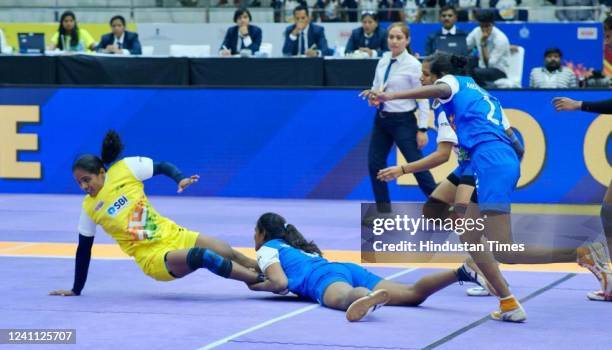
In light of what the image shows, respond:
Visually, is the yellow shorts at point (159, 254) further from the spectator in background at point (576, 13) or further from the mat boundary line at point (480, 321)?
the spectator in background at point (576, 13)

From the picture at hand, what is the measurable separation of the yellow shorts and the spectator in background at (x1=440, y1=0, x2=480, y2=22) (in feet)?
55.7

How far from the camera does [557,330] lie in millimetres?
8047

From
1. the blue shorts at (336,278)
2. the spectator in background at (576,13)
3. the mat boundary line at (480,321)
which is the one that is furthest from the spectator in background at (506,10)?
the blue shorts at (336,278)

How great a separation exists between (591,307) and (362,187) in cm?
811

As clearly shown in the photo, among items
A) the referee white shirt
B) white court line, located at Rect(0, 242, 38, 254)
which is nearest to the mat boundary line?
the referee white shirt

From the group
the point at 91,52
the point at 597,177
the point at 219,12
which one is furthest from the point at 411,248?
the point at 219,12

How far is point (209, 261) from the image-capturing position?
9.10m

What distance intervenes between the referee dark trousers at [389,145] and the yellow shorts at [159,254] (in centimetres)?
438

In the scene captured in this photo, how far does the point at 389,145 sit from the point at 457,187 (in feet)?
14.3

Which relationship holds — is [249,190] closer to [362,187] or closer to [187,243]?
[362,187]

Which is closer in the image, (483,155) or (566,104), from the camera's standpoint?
(483,155)

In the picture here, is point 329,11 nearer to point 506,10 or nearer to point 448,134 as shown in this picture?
point 506,10
